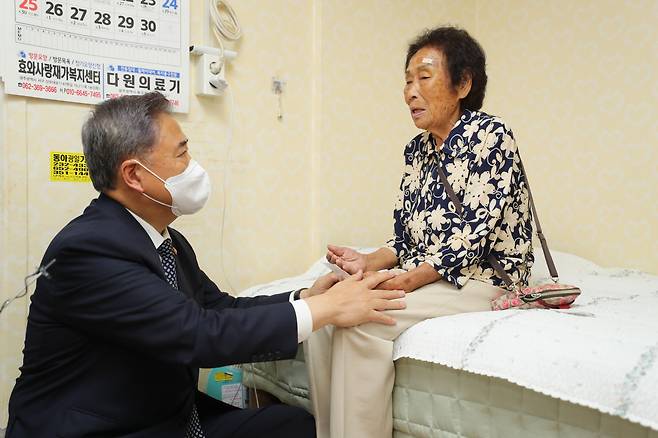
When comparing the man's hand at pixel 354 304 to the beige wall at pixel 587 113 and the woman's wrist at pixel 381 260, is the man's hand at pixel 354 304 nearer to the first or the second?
the woman's wrist at pixel 381 260

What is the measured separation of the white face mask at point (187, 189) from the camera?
1251 millimetres

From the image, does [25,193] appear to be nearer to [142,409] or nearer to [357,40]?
[142,409]

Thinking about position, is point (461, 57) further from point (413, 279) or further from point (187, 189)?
point (187, 189)

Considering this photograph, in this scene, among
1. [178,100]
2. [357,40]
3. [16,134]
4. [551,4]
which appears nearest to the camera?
[16,134]

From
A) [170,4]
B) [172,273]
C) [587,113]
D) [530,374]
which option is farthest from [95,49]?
[587,113]

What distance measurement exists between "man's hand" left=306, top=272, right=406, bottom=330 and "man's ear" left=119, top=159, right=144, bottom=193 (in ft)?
1.46

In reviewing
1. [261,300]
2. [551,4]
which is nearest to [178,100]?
[261,300]

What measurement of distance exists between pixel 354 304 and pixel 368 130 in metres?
1.43

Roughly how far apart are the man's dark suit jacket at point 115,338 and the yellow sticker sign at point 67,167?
74 cm

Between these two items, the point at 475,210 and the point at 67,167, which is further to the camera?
the point at 67,167

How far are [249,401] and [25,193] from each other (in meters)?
0.97

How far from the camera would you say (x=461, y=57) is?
1.57 meters

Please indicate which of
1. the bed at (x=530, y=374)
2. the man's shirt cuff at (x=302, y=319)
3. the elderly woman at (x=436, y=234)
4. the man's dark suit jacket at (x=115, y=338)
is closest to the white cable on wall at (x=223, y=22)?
the elderly woman at (x=436, y=234)

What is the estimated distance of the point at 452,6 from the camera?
288cm
